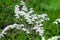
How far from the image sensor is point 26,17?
11.9ft

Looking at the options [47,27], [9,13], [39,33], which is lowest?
[39,33]

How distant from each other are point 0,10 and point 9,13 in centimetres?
19

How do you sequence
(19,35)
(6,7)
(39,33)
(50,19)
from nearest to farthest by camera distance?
(39,33) < (19,35) < (50,19) < (6,7)

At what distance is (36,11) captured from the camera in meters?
4.27

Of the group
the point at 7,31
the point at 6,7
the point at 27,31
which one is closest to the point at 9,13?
the point at 6,7

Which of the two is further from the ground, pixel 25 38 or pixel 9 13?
pixel 9 13

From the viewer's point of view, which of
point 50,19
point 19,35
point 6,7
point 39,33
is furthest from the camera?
point 6,7

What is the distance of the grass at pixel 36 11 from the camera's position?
146 inches

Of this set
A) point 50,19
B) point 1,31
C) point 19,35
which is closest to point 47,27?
point 50,19

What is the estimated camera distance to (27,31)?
364cm

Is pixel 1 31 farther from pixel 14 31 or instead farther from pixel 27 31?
pixel 27 31

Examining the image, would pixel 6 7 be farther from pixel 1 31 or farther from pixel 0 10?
pixel 1 31

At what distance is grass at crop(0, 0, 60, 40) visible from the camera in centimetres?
371

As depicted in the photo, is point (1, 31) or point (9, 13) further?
point (9, 13)
